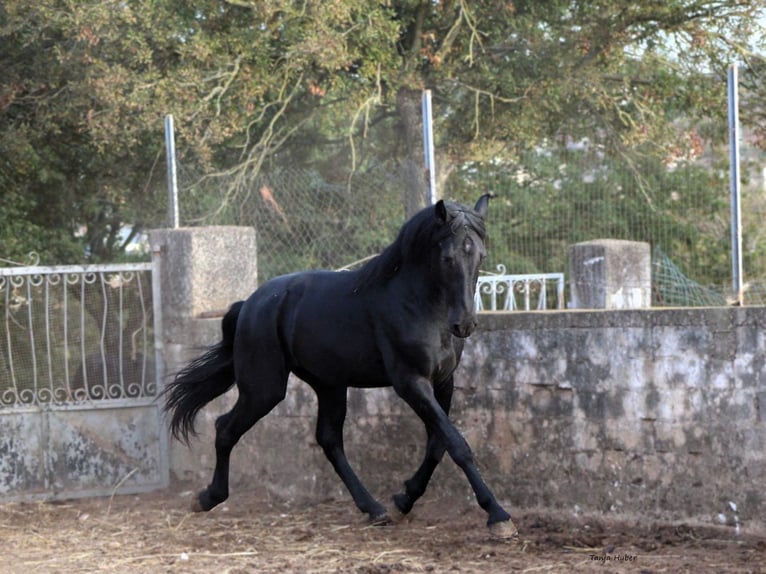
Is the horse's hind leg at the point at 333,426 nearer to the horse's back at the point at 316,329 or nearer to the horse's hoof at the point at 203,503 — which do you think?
the horse's back at the point at 316,329

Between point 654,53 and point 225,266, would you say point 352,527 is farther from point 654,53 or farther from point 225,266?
point 654,53

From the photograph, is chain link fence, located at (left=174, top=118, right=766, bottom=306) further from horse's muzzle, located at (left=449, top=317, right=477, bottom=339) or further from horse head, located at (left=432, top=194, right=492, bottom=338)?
horse's muzzle, located at (left=449, top=317, right=477, bottom=339)

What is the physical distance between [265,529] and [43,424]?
2.67m

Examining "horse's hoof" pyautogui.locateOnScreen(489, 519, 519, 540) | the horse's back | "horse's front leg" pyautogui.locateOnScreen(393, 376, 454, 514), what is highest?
the horse's back

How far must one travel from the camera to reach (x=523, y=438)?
7.07 meters

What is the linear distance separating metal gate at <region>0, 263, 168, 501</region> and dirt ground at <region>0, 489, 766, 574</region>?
2.79ft

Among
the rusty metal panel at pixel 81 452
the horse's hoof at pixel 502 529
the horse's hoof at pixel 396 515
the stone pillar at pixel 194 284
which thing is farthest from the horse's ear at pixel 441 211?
the rusty metal panel at pixel 81 452

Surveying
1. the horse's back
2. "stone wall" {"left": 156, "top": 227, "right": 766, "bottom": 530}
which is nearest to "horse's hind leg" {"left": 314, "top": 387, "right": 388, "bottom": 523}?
the horse's back

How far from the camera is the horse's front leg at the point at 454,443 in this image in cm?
571

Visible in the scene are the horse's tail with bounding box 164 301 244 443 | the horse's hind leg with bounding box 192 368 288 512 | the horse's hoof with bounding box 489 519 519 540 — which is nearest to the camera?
the horse's hoof with bounding box 489 519 519 540

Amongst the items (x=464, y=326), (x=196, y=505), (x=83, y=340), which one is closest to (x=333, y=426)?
(x=196, y=505)

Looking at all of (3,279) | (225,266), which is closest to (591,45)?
(225,266)

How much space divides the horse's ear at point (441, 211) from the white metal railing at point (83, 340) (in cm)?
399

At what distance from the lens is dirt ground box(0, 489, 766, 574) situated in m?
5.73
